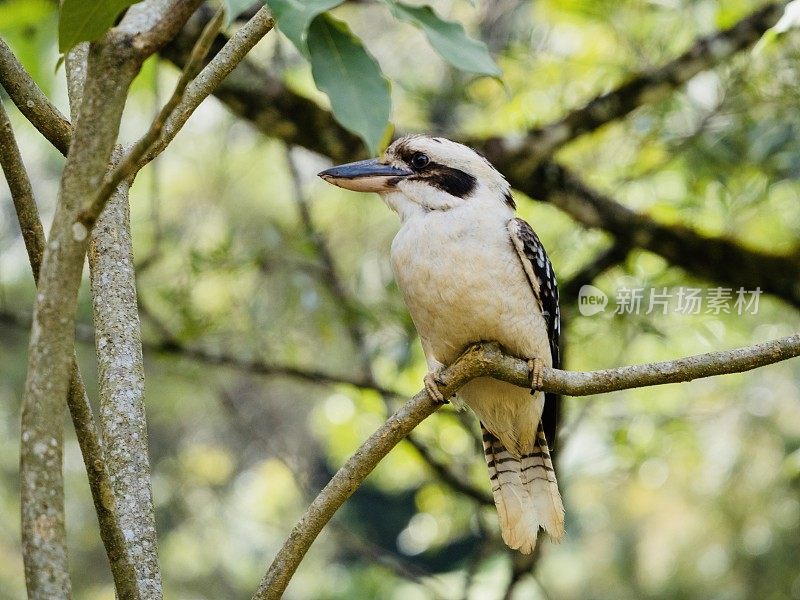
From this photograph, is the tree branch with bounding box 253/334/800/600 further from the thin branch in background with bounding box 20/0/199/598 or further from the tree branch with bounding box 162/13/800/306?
the tree branch with bounding box 162/13/800/306

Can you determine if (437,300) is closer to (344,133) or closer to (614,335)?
(344,133)

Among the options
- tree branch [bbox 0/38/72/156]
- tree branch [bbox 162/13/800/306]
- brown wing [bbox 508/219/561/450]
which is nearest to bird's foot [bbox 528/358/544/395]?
brown wing [bbox 508/219/561/450]

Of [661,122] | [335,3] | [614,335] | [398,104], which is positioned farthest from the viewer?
[398,104]

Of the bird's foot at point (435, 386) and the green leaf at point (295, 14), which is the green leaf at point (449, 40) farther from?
the bird's foot at point (435, 386)

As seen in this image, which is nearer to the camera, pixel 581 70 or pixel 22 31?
pixel 22 31

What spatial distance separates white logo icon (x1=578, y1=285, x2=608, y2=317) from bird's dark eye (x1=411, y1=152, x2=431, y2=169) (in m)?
1.69

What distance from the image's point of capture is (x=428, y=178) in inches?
120

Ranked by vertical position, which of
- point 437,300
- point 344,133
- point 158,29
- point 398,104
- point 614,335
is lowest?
point 614,335

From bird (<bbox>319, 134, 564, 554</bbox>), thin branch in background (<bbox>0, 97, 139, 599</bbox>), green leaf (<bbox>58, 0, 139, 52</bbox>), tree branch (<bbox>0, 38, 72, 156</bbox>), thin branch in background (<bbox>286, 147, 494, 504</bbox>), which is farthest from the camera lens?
thin branch in background (<bbox>286, 147, 494, 504</bbox>)

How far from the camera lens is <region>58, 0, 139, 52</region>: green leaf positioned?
1285 mm

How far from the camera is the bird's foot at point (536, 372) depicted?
7.60ft

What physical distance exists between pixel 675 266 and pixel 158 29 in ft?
11.6

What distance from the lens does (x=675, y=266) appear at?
4598 mm

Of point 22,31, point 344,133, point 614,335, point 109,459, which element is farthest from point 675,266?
point 109,459
